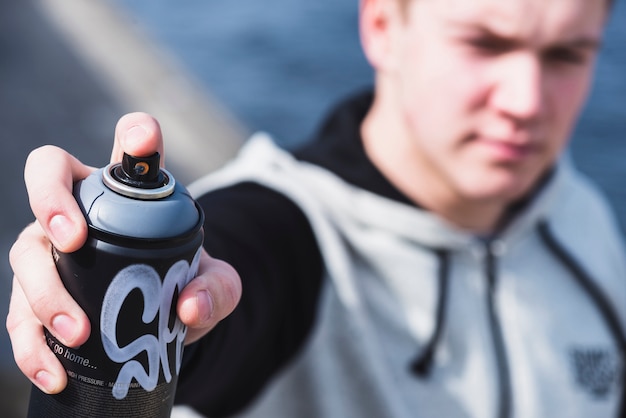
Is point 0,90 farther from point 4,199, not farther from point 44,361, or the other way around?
point 44,361

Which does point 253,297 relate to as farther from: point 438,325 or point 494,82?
point 494,82

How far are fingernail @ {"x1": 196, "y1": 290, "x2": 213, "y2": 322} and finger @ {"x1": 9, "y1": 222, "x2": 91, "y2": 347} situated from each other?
0.19 metres

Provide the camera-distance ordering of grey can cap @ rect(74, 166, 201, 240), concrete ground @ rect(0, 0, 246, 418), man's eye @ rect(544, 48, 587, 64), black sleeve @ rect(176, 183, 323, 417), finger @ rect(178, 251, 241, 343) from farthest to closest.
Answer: concrete ground @ rect(0, 0, 246, 418) < man's eye @ rect(544, 48, 587, 64) < black sleeve @ rect(176, 183, 323, 417) < finger @ rect(178, 251, 241, 343) < grey can cap @ rect(74, 166, 201, 240)

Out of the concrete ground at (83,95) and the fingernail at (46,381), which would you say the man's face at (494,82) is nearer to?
the fingernail at (46,381)

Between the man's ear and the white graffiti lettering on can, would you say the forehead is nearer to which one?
the man's ear

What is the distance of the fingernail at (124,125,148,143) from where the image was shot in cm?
166

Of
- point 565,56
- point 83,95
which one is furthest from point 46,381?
point 83,95

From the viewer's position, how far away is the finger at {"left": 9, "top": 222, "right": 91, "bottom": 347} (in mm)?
1609

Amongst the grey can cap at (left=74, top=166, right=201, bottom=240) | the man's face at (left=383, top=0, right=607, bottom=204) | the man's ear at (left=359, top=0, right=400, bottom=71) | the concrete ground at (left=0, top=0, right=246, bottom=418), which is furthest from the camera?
the concrete ground at (left=0, top=0, right=246, bottom=418)

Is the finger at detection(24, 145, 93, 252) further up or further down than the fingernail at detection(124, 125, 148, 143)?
further down

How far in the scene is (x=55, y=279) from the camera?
5.38 feet

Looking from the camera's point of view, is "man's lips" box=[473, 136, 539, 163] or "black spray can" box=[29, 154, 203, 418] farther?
"man's lips" box=[473, 136, 539, 163]

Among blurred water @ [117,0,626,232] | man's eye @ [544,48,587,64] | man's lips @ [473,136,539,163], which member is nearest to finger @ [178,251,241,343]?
man's lips @ [473,136,539,163]

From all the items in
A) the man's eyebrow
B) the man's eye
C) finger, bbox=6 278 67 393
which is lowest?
the man's eye
